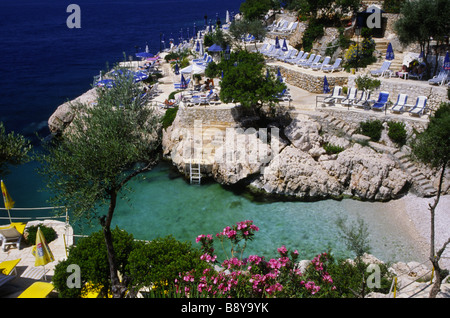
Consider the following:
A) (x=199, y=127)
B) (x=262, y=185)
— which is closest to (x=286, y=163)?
(x=262, y=185)

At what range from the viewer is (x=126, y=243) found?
47.3 ft

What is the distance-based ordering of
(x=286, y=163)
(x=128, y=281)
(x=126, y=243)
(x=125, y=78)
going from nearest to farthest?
(x=128, y=281) < (x=126, y=243) < (x=125, y=78) < (x=286, y=163)

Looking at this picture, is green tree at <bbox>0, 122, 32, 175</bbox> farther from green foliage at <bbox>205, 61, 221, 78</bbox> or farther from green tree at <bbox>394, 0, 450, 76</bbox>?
green tree at <bbox>394, 0, 450, 76</bbox>

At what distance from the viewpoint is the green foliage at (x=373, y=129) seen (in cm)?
2384

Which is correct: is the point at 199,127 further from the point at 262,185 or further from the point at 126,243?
the point at 126,243

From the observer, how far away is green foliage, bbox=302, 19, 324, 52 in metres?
35.6

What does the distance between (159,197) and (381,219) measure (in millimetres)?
12918

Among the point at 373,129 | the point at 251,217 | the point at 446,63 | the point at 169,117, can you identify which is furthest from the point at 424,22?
the point at 169,117

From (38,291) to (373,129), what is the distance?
20424mm

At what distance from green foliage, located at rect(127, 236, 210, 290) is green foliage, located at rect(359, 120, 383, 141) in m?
15.3

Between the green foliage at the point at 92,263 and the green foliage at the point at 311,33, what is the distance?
92.1 feet

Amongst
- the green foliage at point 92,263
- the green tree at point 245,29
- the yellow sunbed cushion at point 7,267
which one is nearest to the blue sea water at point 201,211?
the green foliage at point 92,263

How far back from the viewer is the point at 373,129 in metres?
24.0

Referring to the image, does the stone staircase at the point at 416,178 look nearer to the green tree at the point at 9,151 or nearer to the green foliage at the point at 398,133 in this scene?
the green foliage at the point at 398,133
